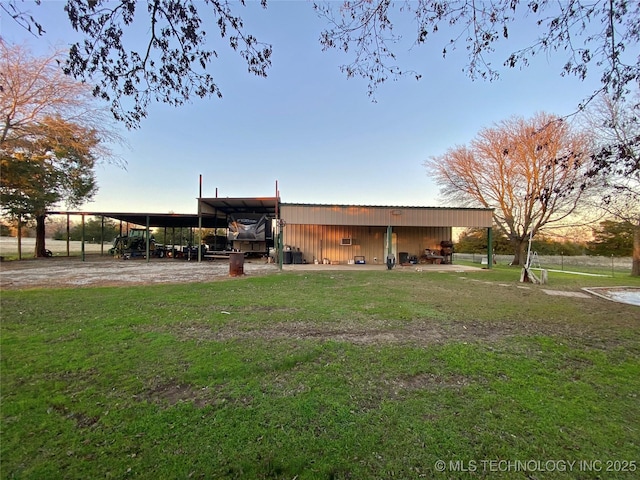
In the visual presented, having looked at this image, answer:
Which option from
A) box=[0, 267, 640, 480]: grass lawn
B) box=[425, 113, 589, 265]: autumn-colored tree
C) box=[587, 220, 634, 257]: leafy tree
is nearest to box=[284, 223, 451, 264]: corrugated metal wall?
box=[425, 113, 589, 265]: autumn-colored tree

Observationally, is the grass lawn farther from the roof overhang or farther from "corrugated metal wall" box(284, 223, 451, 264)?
"corrugated metal wall" box(284, 223, 451, 264)

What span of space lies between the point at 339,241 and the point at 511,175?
1282 cm

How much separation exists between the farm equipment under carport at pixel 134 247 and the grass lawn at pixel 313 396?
15449 mm

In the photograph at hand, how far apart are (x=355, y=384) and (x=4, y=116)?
19.0m

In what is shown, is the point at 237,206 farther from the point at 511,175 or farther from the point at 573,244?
the point at 573,244

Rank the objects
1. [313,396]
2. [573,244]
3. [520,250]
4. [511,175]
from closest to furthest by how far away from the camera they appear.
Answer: [313,396]
[511,175]
[520,250]
[573,244]

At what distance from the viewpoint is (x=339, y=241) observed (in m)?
18.8

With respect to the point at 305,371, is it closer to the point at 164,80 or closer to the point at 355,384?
the point at 355,384

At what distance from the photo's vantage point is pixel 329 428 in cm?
231

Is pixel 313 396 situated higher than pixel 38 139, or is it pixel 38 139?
pixel 38 139

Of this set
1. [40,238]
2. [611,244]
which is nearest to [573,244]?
[611,244]

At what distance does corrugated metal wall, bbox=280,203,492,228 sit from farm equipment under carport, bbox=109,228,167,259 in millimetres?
11820

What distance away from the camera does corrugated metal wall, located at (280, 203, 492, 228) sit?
1516cm

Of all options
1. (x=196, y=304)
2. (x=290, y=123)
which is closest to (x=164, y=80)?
(x=196, y=304)
